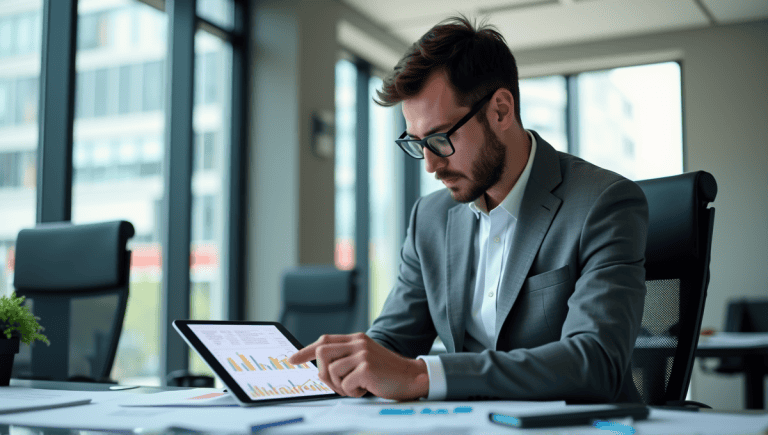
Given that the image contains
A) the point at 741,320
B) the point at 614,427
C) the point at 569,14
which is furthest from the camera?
the point at 569,14

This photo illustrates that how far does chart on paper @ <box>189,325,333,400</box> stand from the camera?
1028mm

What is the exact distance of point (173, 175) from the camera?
382cm

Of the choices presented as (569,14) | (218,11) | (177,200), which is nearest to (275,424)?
(177,200)

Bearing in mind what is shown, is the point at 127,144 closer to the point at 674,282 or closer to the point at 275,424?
the point at 674,282

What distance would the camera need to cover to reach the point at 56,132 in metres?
3.05

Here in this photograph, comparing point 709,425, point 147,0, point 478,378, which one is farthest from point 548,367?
point 147,0

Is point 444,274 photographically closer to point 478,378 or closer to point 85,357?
point 478,378

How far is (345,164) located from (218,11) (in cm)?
156

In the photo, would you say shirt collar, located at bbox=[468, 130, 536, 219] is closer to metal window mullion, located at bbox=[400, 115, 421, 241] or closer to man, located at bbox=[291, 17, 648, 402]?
man, located at bbox=[291, 17, 648, 402]

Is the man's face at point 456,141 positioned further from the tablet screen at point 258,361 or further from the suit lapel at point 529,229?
the tablet screen at point 258,361

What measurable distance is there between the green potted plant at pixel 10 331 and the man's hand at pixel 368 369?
69 cm

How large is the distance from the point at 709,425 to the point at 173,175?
3447 millimetres

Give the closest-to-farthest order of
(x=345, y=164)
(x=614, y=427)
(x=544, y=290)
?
(x=614, y=427) < (x=544, y=290) < (x=345, y=164)

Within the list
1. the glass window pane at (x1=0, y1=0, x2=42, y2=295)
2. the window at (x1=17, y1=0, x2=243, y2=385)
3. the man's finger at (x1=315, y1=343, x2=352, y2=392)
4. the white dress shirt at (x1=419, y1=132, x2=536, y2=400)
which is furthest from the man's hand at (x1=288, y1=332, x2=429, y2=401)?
the glass window pane at (x1=0, y1=0, x2=42, y2=295)
